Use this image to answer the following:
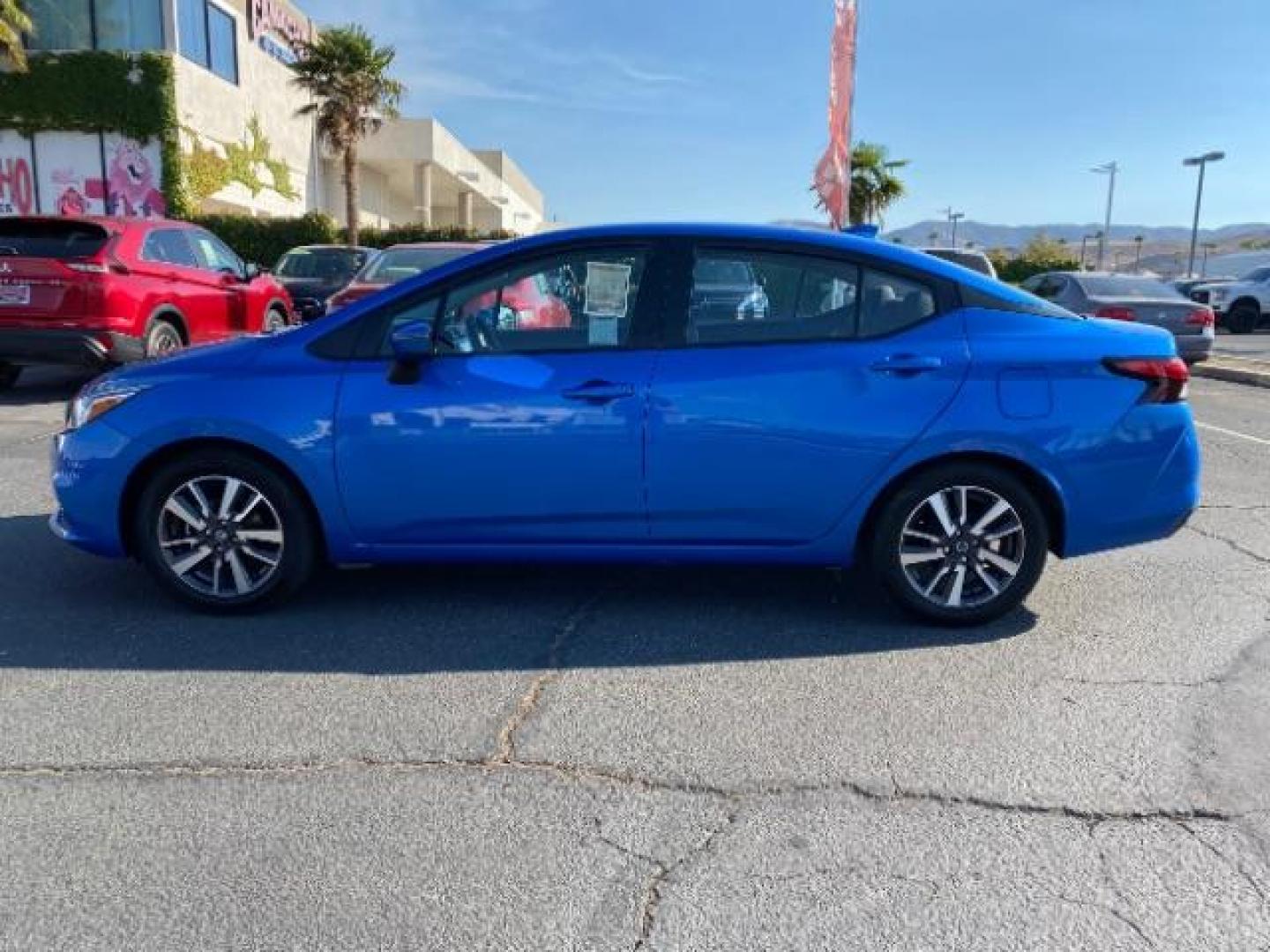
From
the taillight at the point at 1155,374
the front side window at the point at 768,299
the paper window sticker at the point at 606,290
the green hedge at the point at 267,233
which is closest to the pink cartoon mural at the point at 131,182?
the green hedge at the point at 267,233

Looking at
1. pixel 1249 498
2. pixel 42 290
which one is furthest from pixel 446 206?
pixel 1249 498

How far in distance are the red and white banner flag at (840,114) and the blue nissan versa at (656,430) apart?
14799mm

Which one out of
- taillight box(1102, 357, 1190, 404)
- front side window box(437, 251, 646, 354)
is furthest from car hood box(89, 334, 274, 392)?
taillight box(1102, 357, 1190, 404)

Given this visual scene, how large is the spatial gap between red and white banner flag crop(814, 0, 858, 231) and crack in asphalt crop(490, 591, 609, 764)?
50.0 feet

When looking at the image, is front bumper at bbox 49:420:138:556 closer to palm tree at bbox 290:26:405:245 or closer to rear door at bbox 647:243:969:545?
rear door at bbox 647:243:969:545

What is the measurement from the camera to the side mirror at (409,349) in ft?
12.8

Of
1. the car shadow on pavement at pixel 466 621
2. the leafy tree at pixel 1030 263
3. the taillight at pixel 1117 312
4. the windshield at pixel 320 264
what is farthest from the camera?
the leafy tree at pixel 1030 263

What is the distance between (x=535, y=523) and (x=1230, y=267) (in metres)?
84.1

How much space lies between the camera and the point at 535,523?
4.05m

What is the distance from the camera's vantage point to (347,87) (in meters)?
31.2

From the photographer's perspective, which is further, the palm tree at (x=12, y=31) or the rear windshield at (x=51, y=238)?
the palm tree at (x=12, y=31)

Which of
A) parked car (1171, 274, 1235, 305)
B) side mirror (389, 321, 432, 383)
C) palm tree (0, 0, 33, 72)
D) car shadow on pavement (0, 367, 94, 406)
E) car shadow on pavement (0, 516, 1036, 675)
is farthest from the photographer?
parked car (1171, 274, 1235, 305)

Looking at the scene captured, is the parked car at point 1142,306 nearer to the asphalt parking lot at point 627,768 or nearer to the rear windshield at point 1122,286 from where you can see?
the rear windshield at point 1122,286

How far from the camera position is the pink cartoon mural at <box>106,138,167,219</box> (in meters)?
25.8
